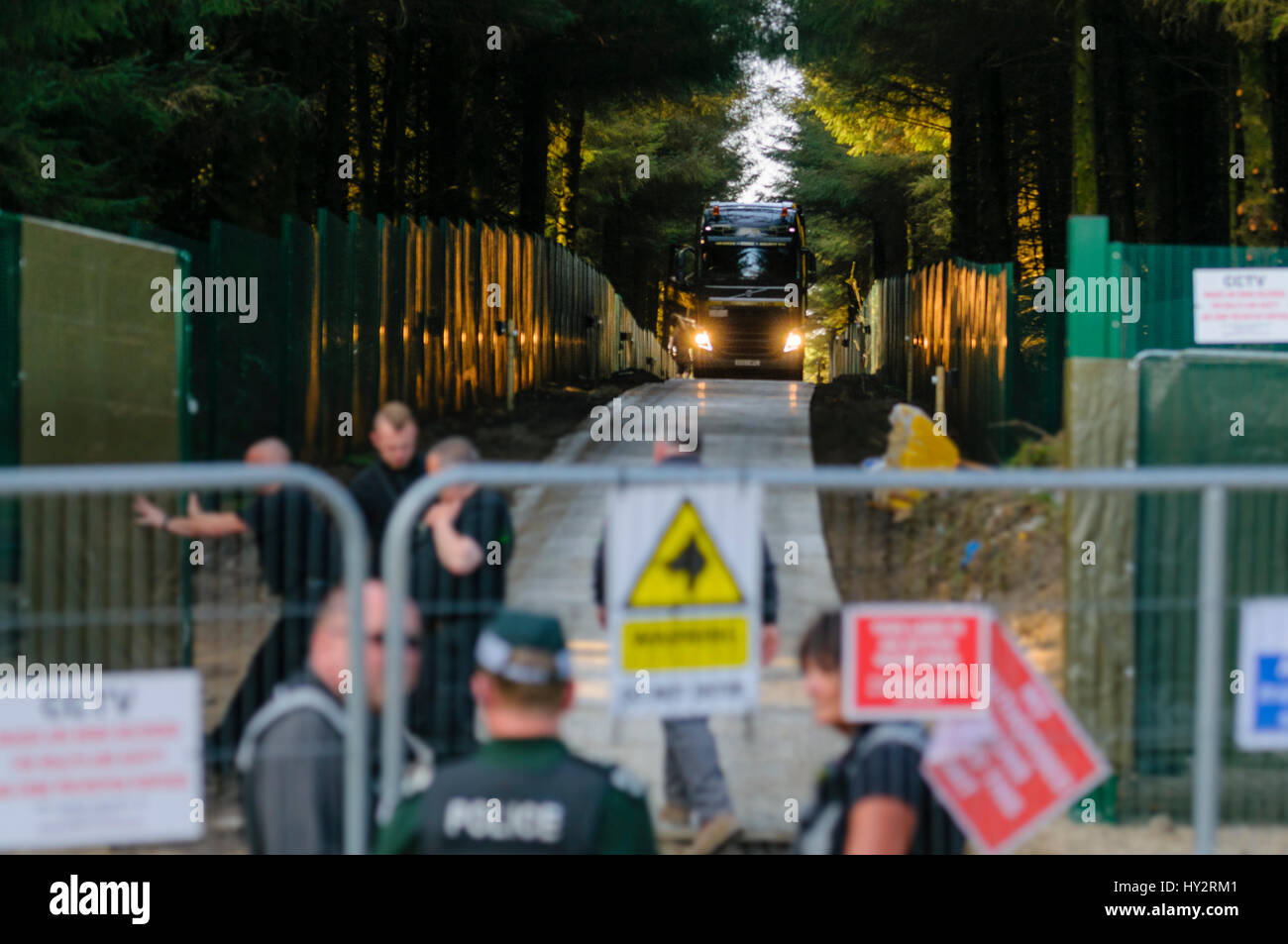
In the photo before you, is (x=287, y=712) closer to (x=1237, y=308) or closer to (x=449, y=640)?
(x=449, y=640)

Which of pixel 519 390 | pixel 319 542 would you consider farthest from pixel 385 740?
pixel 519 390

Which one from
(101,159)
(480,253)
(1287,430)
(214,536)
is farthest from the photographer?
(480,253)

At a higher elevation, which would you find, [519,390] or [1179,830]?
[519,390]

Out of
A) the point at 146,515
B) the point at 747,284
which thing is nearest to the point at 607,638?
the point at 146,515

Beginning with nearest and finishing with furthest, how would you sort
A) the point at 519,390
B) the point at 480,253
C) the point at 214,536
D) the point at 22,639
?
the point at 22,639
the point at 214,536
the point at 480,253
the point at 519,390

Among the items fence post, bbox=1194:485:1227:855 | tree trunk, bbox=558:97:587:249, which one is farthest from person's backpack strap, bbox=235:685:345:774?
tree trunk, bbox=558:97:587:249

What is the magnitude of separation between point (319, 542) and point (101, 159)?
40.7 ft

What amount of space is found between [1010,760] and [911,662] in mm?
459

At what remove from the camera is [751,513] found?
521 cm

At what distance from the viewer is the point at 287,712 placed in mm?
5004

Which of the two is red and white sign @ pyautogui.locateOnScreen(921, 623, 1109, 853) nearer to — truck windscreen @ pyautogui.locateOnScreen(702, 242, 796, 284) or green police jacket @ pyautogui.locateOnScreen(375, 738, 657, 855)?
green police jacket @ pyautogui.locateOnScreen(375, 738, 657, 855)
